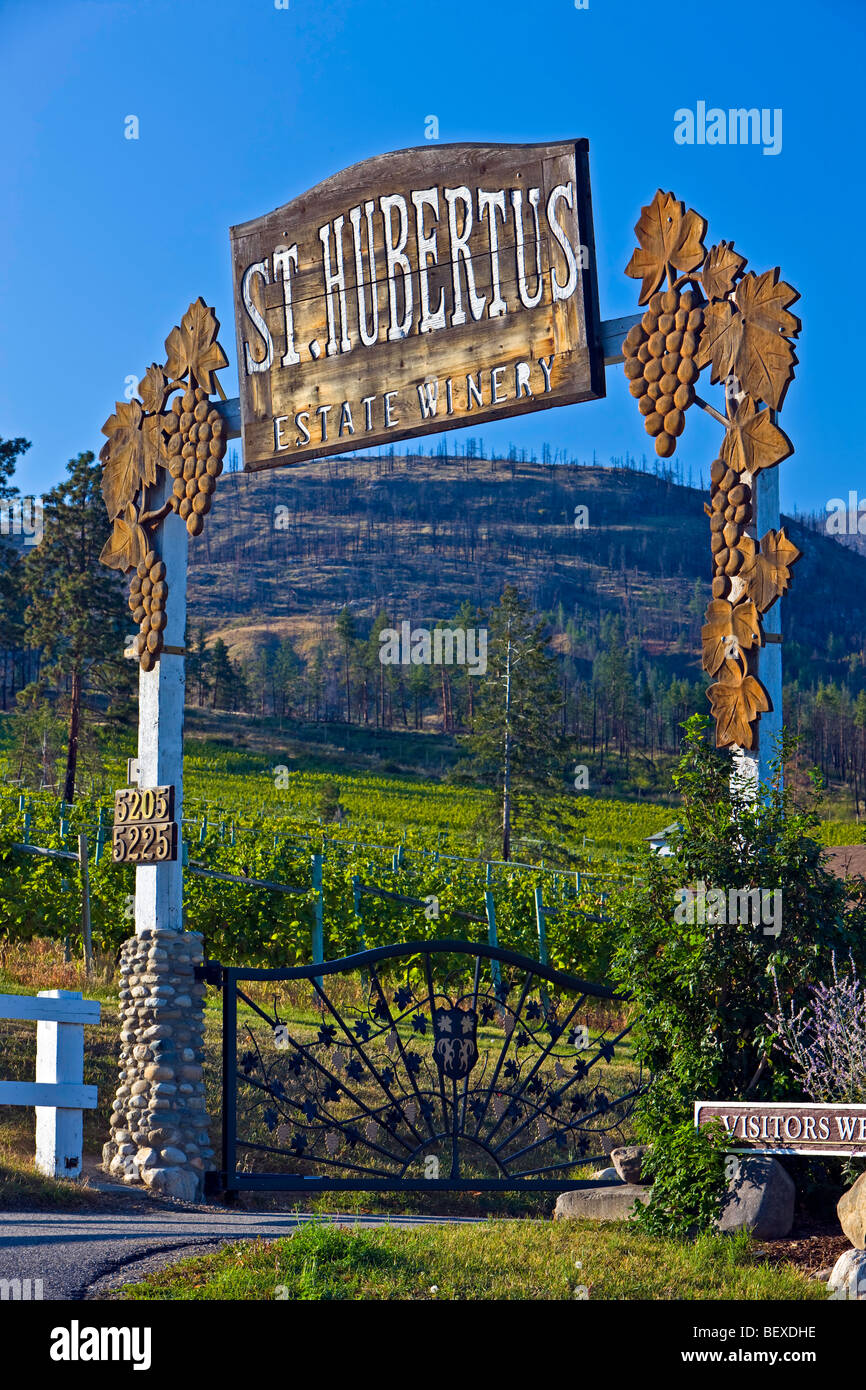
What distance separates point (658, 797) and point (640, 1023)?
9375 centimetres

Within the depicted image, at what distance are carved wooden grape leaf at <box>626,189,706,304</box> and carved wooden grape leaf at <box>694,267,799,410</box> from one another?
0.39 m

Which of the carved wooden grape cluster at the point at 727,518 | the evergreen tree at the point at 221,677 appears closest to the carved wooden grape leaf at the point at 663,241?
the carved wooden grape cluster at the point at 727,518

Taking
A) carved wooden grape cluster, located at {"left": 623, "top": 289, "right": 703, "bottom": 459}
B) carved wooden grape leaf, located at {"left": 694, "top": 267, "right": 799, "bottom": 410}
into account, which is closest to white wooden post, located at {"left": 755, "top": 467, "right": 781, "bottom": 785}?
carved wooden grape leaf, located at {"left": 694, "top": 267, "right": 799, "bottom": 410}

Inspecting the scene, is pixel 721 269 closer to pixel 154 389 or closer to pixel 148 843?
pixel 154 389

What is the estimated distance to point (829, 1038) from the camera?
23.2 ft

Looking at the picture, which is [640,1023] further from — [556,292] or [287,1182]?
[556,292]

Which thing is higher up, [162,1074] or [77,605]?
[77,605]

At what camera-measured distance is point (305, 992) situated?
16625mm

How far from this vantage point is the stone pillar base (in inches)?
375

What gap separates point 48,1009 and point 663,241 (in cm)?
632

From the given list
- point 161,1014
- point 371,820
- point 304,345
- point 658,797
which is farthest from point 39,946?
point 658,797
